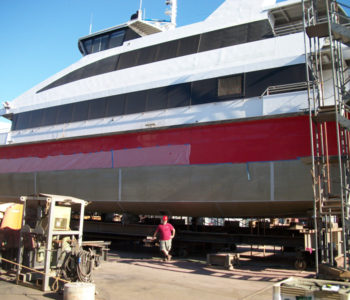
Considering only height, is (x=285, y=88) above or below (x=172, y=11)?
below

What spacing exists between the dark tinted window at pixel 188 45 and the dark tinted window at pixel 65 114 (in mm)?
4460

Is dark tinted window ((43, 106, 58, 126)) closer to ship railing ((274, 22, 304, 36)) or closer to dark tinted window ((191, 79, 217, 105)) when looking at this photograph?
dark tinted window ((191, 79, 217, 105))

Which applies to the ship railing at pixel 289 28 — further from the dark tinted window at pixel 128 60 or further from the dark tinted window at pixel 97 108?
the dark tinted window at pixel 97 108

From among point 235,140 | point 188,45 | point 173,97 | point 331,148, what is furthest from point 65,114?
point 331,148

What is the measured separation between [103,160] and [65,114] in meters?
2.84

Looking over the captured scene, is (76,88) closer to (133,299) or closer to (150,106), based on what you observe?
(150,106)

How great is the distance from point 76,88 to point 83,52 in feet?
9.65

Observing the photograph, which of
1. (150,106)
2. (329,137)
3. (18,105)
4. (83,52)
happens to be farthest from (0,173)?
(329,137)

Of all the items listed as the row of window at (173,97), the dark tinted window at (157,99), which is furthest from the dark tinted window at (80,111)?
the dark tinted window at (157,99)

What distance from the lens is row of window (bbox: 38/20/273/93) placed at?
33.0ft

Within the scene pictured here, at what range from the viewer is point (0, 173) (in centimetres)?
1355

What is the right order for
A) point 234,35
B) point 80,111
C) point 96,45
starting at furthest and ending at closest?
point 96,45 → point 80,111 → point 234,35

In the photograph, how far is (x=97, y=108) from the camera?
11.8 meters

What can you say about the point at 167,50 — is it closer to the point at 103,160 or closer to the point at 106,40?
the point at 106,40
